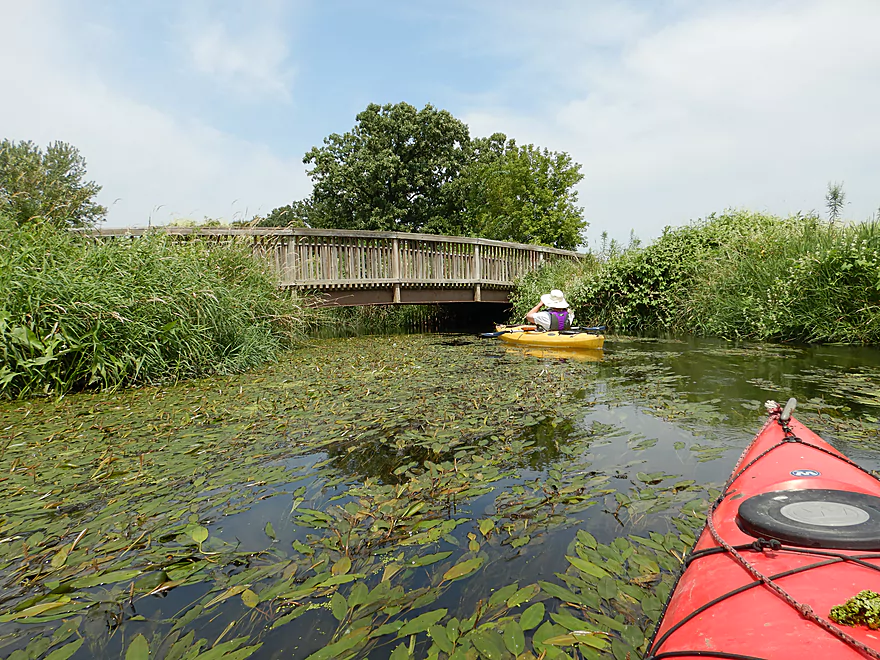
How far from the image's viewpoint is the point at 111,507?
248cm

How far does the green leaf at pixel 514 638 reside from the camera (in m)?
1.46

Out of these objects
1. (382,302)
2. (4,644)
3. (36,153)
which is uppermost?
(36,153)

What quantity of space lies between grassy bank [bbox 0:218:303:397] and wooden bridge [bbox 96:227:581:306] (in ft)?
6.49

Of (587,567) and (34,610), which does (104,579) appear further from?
(587,567)

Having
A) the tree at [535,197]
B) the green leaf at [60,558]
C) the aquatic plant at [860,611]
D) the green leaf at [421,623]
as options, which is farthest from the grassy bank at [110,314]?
the tree at [535,197]

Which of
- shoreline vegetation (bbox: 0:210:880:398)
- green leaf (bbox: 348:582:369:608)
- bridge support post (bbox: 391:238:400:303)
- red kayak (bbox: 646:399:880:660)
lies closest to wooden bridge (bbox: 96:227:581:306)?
bridge support post (bbox: 391:238:400:303)

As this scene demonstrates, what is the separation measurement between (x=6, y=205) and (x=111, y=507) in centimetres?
A: 595

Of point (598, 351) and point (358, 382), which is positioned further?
point (598, 351)

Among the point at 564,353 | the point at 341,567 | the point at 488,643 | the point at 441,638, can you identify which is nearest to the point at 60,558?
the point at 341,567

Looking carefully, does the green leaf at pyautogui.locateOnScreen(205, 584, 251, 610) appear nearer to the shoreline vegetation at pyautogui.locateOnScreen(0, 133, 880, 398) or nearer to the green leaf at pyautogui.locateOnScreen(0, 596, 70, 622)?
the green leaf at pyautogui.locateOnScreen(0, 596, 70, 622)

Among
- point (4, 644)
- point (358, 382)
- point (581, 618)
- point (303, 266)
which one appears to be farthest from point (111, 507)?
point (303, 266)

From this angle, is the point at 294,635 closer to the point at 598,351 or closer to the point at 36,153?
the point at 598,351

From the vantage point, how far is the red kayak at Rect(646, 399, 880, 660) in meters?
1.02

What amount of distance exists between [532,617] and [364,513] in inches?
41.2
